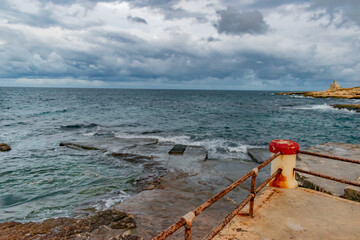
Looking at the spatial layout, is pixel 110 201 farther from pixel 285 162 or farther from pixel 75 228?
pixel 285 162

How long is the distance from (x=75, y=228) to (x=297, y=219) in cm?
528

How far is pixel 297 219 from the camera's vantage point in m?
4.00

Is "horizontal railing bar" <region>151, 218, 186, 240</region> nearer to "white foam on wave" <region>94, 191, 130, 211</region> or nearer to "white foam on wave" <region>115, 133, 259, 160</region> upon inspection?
"white foam on wave" <region>94, 191, 130, 211</region>

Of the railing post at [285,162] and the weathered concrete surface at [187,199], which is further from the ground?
the railing post at [285,162]

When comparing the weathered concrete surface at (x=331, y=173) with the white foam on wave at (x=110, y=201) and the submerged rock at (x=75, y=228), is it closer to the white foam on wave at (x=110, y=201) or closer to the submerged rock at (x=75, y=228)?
the submerged rock at (x=75, y=228)

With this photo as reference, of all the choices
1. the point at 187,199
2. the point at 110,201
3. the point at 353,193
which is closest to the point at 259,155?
the point at 187,199

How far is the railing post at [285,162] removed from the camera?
4.92m

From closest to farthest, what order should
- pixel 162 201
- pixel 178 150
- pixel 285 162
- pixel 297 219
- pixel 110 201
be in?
pixel 297 219 → pixel 285 162 → pixel 162 201 → pixel 110 201 → pixel 178 150

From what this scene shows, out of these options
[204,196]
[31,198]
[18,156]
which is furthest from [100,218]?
[18,156]

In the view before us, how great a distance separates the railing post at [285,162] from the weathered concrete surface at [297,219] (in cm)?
28

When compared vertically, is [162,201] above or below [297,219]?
below

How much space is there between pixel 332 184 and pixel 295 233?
179 inches

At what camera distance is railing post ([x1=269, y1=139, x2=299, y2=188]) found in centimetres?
492

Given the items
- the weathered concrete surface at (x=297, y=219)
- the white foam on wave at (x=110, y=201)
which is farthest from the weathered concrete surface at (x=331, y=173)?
the white foam on wave at (x=110, y=201)
